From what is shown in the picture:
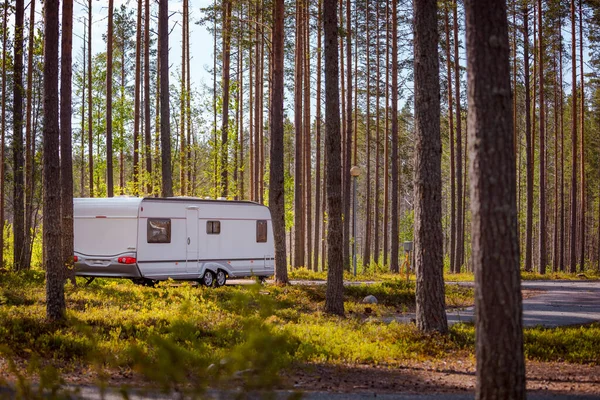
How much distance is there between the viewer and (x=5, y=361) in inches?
346

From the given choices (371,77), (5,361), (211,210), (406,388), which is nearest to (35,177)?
(211,210)

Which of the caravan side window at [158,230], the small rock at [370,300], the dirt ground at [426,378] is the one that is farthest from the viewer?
the caravan side window at [158,230]

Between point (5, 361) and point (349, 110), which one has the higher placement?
point (349, 110)

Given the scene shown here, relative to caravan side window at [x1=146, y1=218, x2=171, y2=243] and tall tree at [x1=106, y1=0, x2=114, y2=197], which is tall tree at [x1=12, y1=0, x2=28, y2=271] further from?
tall tree at [x1=106, y1=0, x2=114, y2=197]

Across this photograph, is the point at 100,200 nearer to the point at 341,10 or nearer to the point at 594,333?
the point at 594,333

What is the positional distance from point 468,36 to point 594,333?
844 centimetres

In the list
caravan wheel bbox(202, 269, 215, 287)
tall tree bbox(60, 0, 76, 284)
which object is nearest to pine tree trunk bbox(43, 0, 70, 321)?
tall tree bbox(60, 0, 76, 284)

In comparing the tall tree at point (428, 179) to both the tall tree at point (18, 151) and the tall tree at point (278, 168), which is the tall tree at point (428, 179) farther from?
the tall tree at point (18, 151)

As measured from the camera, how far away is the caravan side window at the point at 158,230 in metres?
17.8

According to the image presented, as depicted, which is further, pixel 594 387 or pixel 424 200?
pixel 424 200

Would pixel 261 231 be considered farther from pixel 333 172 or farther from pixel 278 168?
pixel 333 172

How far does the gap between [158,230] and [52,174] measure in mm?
6765

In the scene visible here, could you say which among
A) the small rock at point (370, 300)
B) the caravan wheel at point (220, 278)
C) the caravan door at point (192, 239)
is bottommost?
the small rock at point (370, 300)

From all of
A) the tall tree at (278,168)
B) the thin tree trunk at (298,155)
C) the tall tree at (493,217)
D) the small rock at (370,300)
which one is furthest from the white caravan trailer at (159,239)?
the tall tree at (493,217)
